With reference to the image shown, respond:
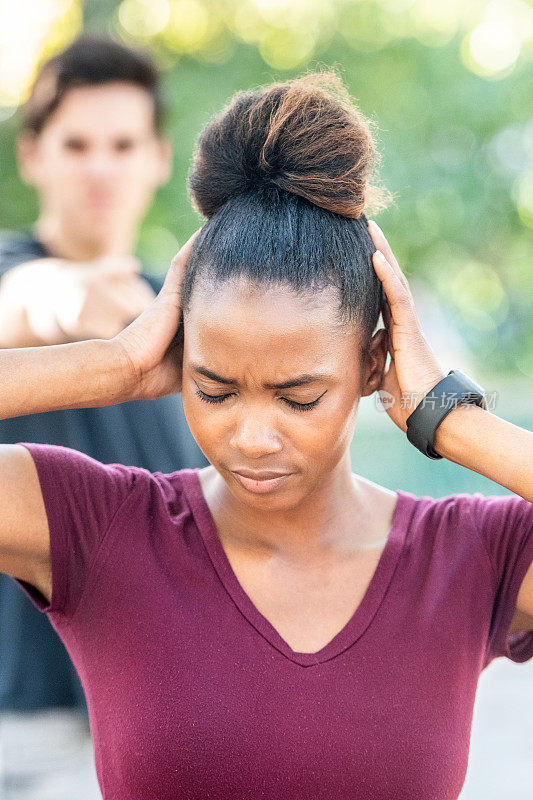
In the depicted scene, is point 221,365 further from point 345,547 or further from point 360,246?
point 345,547

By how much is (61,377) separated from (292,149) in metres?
0.54

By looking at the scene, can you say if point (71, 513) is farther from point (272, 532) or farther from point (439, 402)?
point (439, 402)

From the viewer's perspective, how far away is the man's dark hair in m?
2.83

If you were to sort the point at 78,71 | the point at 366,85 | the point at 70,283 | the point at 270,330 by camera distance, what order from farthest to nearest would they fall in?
the point at 366,85 < the point at 78,71 < the point at 70,283 < the point at 270,330

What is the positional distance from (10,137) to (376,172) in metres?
5.22

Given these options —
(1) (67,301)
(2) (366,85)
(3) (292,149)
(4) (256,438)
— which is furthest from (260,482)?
(2) (366,85)

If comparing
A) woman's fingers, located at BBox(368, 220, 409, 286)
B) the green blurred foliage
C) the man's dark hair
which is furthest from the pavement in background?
the green blurred foliage

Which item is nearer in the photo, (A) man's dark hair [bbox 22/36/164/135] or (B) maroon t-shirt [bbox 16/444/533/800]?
(B) maroon t-shirt [bbox 16/444/533/800]

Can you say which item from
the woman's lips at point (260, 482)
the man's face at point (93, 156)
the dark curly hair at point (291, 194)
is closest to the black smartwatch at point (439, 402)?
the dark curly hair at point (291, 194)

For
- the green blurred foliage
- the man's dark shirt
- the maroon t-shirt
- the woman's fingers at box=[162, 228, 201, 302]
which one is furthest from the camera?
the green blurred foliage

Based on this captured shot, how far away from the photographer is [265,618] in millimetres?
1574

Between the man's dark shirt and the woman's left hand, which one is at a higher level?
the woman's left hand

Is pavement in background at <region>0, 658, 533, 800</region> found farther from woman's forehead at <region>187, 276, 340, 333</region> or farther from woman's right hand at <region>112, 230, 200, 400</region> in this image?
woman's forehead at <region>187, 276, 340, 333</region>

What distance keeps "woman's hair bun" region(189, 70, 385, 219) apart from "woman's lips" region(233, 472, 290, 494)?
1.50 ft
